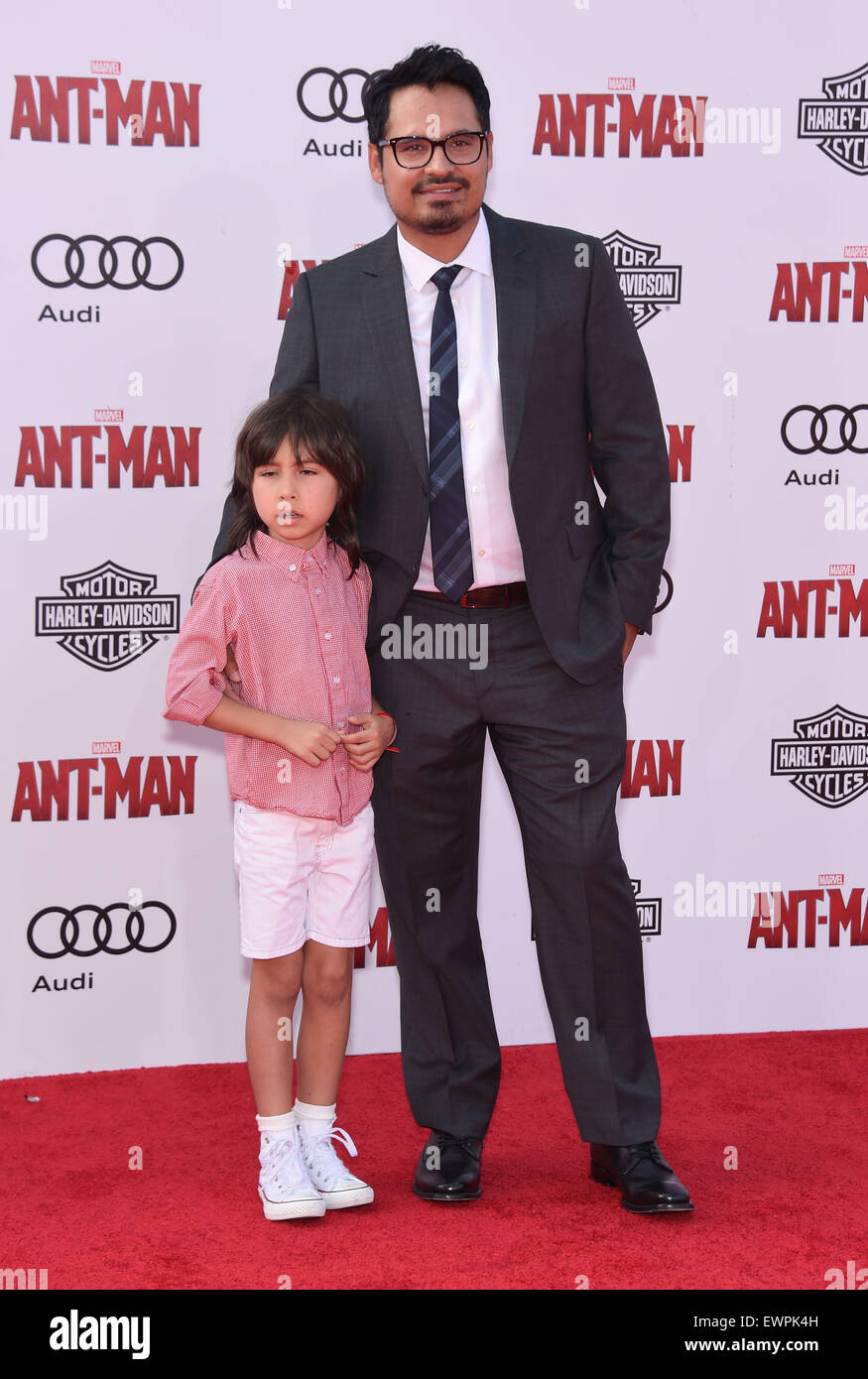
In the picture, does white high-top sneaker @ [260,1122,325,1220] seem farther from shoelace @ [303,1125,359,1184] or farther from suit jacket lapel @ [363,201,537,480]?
suit jacket lapel @ [363,201,537,480]

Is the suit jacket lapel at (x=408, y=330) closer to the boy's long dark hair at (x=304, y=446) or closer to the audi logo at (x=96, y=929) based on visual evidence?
the boy's long dark hair at (x=304, y=446)

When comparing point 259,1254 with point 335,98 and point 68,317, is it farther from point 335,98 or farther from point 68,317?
point 335,98

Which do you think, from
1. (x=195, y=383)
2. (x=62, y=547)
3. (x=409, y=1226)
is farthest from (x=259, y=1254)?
(x=195, y=383)

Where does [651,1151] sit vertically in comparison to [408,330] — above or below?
below

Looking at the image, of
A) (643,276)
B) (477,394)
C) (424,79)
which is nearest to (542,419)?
(477,394)

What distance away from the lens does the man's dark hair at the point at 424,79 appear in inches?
92.9

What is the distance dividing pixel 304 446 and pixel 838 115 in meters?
1.78

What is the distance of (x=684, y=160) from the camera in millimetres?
3250

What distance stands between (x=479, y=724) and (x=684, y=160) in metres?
1.56

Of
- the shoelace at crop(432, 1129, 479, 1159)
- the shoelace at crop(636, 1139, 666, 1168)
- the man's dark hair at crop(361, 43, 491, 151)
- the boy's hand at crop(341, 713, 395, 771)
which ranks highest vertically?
the man's dark hair at crop(361, 43, 491, 151)

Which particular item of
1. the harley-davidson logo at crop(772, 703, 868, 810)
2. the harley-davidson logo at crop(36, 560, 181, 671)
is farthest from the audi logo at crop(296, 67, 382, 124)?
the harley-davidson logo at crop(772, 703, 868, 810)

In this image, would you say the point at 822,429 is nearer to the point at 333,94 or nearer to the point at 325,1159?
the point at 333,94

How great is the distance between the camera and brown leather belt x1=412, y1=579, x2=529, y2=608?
2.47 m

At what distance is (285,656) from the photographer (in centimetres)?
240
